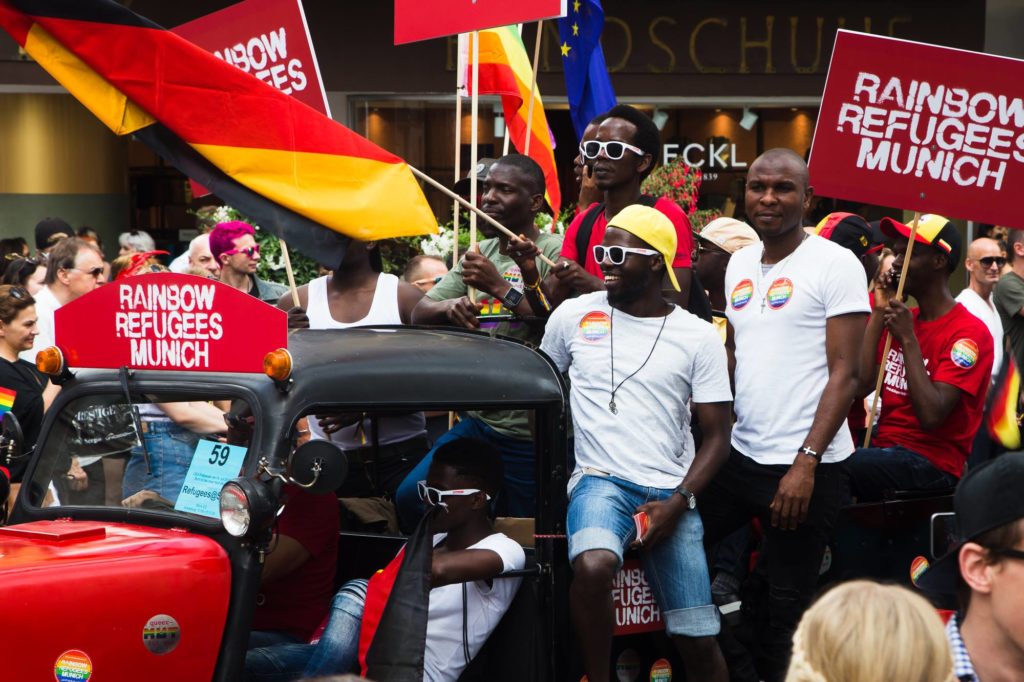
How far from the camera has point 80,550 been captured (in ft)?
12.7

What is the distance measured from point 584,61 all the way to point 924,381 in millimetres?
2970

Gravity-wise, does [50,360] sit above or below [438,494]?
above

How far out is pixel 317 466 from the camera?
12.3 feet

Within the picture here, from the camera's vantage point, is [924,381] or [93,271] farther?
[93,271]

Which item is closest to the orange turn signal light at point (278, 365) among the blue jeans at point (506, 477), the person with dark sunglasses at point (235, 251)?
the blue jeans at point (506, 477)

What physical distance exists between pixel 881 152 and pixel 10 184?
1247cm

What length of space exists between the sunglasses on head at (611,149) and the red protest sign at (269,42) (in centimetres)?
186

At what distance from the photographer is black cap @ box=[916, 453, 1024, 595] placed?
2.88 meters

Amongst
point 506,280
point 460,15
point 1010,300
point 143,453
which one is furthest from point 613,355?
point 1010,300

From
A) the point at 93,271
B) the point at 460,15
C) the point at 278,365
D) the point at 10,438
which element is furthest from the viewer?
the point at 93,271

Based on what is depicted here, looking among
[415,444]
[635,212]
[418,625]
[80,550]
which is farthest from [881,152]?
[80,550]

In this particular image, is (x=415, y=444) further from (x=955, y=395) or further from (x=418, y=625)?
(x=955, y=395)

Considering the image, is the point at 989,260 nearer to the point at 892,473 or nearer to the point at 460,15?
the point at 892,473

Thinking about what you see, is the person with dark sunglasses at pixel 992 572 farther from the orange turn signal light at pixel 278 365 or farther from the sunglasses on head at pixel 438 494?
the orange turn signal light at pixel 278 365
